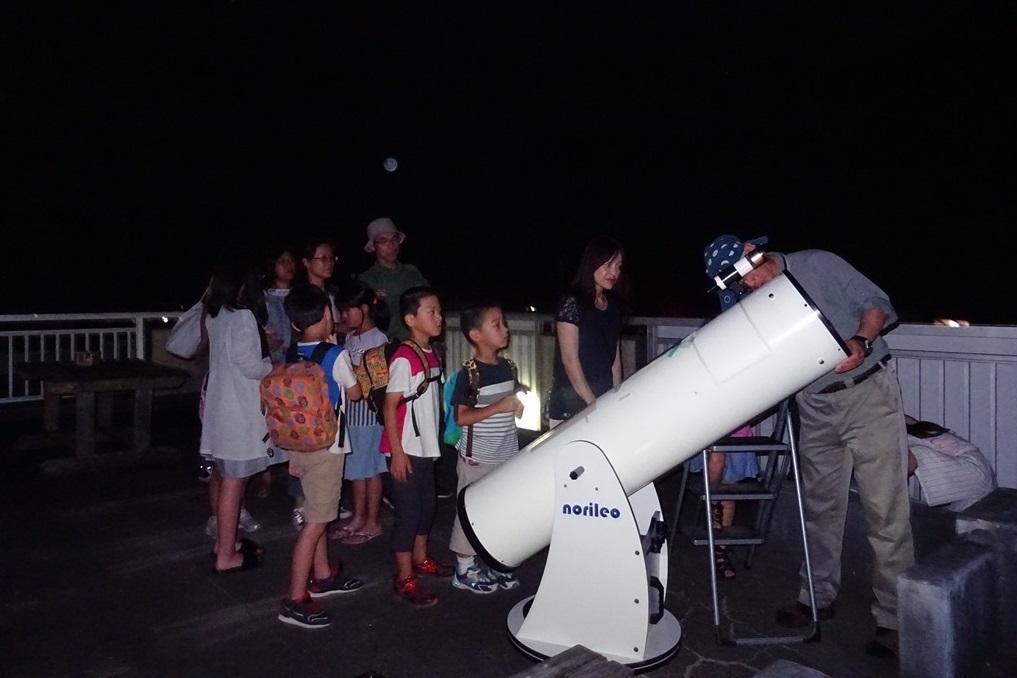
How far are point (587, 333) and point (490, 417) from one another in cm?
66

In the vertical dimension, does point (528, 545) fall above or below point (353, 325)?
below

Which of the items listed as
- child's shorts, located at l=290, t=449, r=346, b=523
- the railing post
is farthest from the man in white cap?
the railing post

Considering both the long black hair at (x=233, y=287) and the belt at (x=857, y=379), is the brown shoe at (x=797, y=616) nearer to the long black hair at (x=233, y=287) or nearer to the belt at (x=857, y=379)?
the belt at (x=857, y=379)

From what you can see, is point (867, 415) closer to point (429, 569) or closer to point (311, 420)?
point (429, 569)

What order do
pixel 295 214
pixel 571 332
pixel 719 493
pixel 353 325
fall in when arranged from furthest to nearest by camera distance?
pixel 295 214
pixel 353 325
pixel 571 332
pixel 719 493

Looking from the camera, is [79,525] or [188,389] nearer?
[79,525]

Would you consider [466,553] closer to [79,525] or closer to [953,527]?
[953,527]

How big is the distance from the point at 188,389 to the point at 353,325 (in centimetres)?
709

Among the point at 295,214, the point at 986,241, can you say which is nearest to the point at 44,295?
the point at 295,214

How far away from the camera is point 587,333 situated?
13.0 ft

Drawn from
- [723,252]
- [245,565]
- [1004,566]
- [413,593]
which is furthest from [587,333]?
[245,565]

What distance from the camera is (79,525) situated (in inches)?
201

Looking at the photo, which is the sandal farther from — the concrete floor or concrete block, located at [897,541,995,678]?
concrete block, located at [897,541,995,678]

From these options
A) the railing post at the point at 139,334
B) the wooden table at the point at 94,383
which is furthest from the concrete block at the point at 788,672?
the railing post at the point at 139,334
